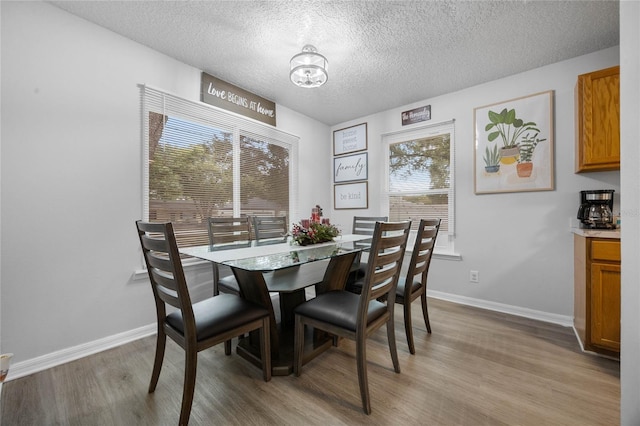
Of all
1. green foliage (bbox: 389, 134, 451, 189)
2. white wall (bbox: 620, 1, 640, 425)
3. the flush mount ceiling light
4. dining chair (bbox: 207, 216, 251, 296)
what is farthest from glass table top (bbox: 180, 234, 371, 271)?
green foliage (bbox: 389, 134, 451, 189)

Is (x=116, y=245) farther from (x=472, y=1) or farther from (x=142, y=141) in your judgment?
(x=472, y=1)

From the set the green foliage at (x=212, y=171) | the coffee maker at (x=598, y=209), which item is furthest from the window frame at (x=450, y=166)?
the green foliage at (x=212, y=171)

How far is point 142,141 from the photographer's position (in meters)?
2.32

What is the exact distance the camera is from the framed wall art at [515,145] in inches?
103

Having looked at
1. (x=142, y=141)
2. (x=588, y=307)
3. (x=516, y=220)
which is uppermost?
(x=142, y=141)

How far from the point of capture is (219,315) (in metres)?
1.45

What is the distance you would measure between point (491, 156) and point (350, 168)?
1.93 metres

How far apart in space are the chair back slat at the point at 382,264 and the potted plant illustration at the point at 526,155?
2.02 meters

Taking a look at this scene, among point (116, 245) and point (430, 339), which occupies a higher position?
point (116, 245)

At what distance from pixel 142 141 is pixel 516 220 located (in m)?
3.82

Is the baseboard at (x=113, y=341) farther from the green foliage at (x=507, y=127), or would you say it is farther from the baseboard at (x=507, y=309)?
the green foliage at (x=507, y=127)

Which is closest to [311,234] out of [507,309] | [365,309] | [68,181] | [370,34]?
[365,309]

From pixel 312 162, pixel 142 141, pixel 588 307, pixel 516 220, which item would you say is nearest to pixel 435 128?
pixel 516 220

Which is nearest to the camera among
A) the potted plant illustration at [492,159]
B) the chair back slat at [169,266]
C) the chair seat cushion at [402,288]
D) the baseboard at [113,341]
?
the chair back slat at [169,266]
